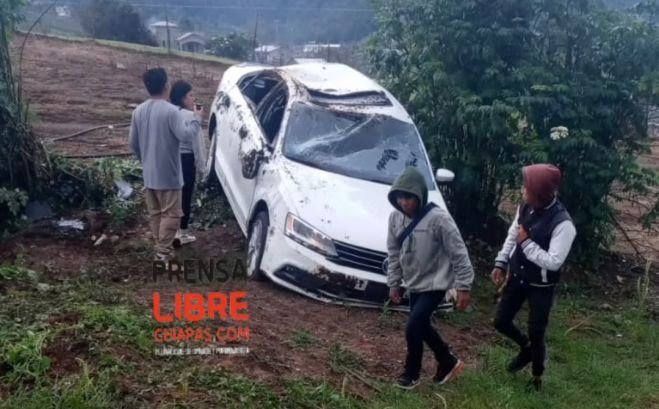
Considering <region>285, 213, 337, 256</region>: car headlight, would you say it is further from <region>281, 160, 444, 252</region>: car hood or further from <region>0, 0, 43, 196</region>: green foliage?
<region>0, 0, 43, 196</region>: green foliage

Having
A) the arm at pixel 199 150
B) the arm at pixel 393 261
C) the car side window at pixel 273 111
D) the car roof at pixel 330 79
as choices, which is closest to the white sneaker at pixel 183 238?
the arm at pixel 199 150

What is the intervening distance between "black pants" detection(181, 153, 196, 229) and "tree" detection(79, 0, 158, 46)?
24.1 metres

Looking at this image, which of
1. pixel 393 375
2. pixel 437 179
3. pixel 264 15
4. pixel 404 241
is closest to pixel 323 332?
pixel 393 375

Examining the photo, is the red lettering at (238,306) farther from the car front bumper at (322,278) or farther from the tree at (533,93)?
the tree at (533,93)

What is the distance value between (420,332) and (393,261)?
1.62 ft

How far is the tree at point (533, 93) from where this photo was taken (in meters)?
7.88

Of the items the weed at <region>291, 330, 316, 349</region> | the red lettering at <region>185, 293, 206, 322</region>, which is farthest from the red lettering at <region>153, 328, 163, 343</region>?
the weed at <region>291, 330, 316, 349</region>

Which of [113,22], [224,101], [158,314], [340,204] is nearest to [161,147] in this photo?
[340,204]

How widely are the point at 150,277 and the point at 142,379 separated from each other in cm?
247

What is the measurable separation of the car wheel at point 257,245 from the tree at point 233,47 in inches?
977

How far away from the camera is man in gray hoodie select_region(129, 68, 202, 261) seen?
6.32m

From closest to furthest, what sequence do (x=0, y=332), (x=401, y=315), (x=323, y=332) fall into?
(x=0, y=332), (x=323, y=332), (x=401, y=315)

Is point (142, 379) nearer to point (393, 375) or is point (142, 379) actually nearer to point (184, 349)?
point (184, 349)

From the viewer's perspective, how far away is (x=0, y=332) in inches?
173
